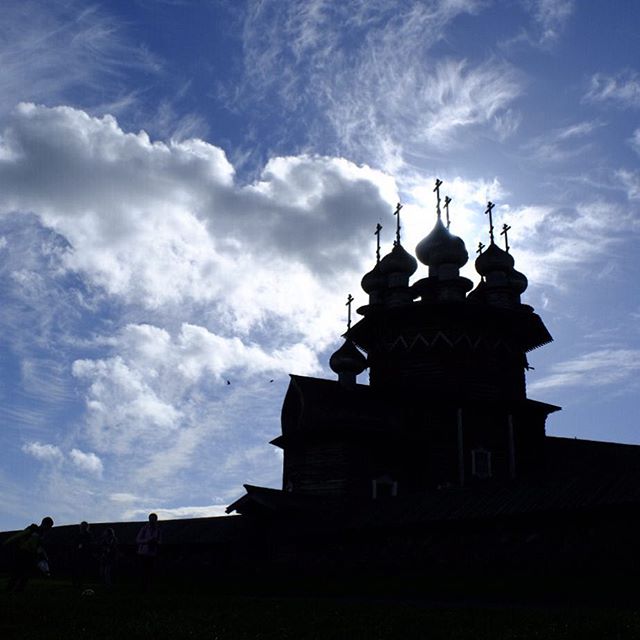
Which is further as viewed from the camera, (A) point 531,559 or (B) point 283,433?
(B) point 283,433

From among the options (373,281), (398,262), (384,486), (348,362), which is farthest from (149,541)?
(373,281)

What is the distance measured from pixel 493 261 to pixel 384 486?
13452 mm

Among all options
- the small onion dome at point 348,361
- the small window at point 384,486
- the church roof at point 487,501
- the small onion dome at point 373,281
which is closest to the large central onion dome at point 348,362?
the small onion dome at point 348,361

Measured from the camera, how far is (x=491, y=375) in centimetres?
3328

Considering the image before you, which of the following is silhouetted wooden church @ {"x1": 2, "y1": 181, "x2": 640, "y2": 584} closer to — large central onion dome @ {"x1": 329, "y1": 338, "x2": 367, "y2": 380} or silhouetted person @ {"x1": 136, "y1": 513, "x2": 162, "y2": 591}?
large central onion dome @ {"x1": 329, "y1": 338, "x2": 367, "y2": 380}

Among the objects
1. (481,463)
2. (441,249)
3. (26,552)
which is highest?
(441,249)

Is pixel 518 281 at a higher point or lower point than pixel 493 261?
lower

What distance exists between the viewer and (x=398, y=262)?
37312mm

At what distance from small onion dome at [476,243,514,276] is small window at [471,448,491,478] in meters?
9.52

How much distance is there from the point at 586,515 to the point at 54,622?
13333mm

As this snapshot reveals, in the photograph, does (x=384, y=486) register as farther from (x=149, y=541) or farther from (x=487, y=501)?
(x=149, y=541)

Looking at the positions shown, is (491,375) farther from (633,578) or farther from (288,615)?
(288,615)

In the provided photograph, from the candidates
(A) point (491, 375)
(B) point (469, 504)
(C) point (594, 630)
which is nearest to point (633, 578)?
(B) point (469, 504)

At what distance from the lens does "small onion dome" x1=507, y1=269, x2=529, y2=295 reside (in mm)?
37469
